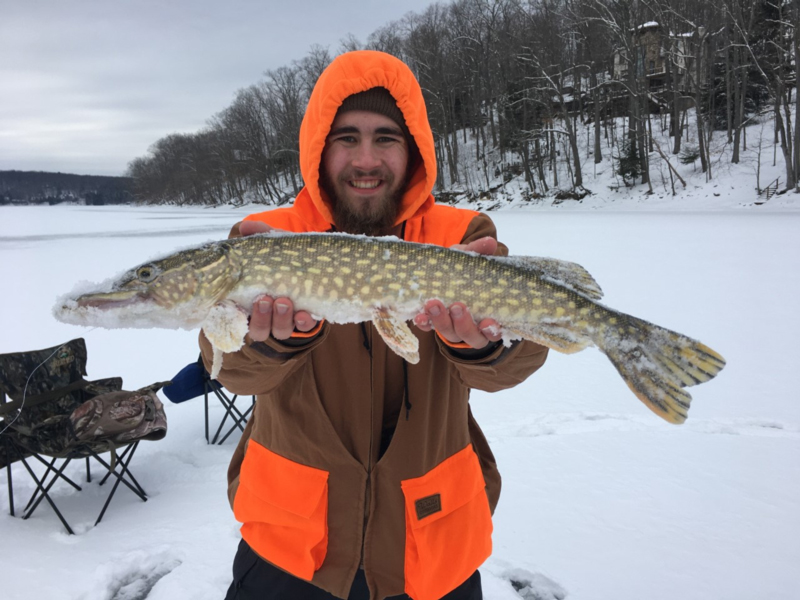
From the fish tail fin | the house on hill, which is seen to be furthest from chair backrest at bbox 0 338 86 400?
the house on hill

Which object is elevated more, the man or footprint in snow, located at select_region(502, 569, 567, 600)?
the man

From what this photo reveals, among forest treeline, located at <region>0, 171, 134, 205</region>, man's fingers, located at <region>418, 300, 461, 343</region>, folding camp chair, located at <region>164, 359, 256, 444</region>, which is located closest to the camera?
man's fingers, located at <region>418, 300, 461, 343</region>

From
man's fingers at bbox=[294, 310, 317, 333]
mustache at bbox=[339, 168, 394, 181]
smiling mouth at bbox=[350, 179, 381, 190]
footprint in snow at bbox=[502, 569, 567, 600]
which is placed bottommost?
footprint in snow at bbox=[502, 569, 567, 600]

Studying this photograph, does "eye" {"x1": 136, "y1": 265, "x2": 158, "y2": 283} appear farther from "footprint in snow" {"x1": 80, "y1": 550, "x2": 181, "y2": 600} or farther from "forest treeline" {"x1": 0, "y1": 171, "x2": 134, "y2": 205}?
"forest treeline" {"x1": 0, "y1": 171, "x2": 134, "y2": 205}

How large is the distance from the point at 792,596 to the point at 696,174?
956 inches

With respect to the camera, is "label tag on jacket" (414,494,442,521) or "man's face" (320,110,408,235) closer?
"label tag on jacket" (414,494,442,521)

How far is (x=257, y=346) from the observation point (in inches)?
63.6

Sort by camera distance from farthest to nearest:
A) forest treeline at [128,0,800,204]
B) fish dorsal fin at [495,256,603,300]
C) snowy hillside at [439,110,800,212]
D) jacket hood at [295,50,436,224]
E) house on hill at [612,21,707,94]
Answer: house on hill at [612,21,707,94], forest treeline at [128,0,800,204], snowy hillside at [439,110,800,212], jacket hood at [295,50,436,224], fish dorsal fin at [495,256,603,300]

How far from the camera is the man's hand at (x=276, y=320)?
64.8 inches

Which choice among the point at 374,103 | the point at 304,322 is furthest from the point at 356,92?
the point at 304,322

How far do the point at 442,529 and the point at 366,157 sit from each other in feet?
5.10

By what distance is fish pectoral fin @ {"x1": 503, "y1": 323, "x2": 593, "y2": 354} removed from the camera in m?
1.71

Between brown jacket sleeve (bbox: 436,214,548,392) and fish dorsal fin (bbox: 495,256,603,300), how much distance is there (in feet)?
0.96

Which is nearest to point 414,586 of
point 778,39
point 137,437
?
point 137,437
